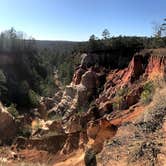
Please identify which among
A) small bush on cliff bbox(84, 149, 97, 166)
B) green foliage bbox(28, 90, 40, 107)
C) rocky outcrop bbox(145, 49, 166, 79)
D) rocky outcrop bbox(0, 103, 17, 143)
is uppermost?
rocky outcrop bbox(145, 49, 166, 79)


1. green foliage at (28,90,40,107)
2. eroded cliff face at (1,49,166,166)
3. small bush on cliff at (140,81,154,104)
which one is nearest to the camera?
eroded cliff face at (1,49,166,166)

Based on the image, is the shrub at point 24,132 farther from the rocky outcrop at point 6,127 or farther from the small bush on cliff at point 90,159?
the small bush on cliff at point 90,159

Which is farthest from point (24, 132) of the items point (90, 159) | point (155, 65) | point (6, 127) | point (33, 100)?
point (33, 100)

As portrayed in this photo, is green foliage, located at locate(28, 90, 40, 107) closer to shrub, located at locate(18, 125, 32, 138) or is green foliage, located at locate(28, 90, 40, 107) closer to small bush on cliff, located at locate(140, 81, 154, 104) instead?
shrub, located at locate(18, 125, 32, 138)

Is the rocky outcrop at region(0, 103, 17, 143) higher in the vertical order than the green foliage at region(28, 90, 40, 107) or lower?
higher

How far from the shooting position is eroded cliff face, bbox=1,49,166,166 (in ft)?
50.6

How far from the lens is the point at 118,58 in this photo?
2265 inches

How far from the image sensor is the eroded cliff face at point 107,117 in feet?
50.6

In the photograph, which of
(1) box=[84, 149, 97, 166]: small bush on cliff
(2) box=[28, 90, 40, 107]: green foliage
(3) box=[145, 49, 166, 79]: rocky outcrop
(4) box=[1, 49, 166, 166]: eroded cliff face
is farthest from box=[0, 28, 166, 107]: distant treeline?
(1) box=[84, 149, 97, 166]: small bush on cliff

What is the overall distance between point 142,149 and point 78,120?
18.3m

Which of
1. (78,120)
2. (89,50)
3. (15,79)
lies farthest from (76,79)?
(78,120)

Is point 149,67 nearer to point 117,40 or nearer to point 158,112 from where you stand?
point 117,40

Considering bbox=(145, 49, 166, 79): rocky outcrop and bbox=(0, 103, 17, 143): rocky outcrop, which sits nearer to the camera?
bbox=(0, 103, 17, 143): rocky outcrop

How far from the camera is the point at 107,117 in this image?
100ft
